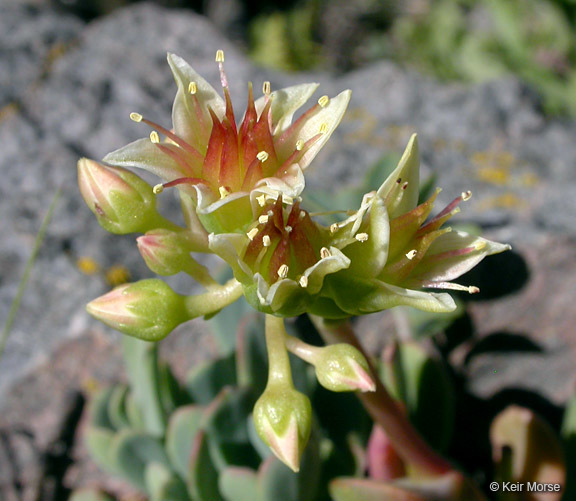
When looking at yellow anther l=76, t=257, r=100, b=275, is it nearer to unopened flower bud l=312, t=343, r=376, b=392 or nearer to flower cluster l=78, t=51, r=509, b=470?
flower cluster l=78, t=51, r=509, b=470

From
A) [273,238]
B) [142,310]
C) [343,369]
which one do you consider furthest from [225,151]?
[343,369]

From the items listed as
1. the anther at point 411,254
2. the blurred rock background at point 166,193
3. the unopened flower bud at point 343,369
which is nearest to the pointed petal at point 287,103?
the anther at point 411,254

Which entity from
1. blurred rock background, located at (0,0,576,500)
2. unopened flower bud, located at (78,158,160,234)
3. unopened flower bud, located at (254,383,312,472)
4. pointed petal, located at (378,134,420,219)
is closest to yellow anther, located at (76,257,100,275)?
A: blurred rock background, located at (0,0,576,500)

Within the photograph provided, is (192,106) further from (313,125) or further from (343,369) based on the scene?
(343,369)

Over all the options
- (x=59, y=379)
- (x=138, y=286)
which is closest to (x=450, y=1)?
(x=59, y=379)

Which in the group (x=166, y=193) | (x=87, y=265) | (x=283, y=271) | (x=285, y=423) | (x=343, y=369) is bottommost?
(x=87, y=265)

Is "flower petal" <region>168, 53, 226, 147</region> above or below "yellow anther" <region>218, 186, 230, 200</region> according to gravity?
above
